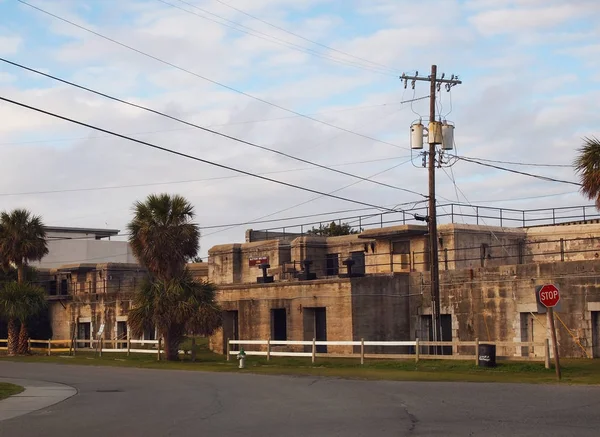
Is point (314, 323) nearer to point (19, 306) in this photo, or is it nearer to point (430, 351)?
point (430, 351)

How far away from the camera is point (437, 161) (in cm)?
3584

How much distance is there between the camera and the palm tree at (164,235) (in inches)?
1478

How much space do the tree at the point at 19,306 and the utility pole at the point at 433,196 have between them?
2230 centimetres

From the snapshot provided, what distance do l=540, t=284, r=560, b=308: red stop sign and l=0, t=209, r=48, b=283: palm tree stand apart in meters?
31.2

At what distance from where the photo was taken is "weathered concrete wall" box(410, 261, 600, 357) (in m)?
32.3

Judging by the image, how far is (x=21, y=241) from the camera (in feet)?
155

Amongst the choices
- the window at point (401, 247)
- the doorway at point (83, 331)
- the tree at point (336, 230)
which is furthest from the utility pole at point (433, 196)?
the tree at point (336, 230)

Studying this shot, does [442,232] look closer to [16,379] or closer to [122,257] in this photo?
[16,379]

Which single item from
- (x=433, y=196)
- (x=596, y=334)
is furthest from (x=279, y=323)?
(x=596, y=334)

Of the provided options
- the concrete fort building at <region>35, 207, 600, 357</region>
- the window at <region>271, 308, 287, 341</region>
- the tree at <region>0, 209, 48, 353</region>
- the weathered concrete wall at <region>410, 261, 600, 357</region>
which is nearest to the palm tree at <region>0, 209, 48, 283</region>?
the tree at <region>0, 209, 48, 353</region>

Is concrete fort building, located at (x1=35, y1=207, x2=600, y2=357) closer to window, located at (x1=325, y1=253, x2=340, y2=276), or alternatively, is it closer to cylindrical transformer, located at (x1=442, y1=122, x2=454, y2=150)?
window, located at (x1=325, y1=253, x2=340, y2=276)

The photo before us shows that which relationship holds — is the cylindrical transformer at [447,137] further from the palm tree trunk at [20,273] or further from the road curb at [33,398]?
the palm tree trunk at [20,273]

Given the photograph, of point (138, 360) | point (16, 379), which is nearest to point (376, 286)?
point (138, 360)

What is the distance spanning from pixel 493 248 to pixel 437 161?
12.1 m
